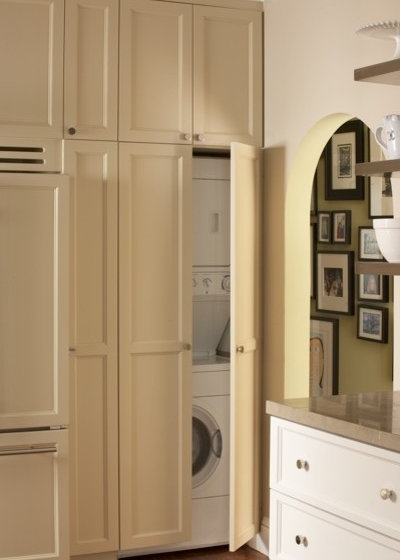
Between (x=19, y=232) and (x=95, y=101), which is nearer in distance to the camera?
(x=19, y=232)

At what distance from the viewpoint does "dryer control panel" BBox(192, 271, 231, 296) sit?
4.28 metres

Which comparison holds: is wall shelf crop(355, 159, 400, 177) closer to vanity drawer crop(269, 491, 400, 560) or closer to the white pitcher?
the white pitcher

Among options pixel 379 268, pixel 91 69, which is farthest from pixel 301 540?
pixel 91 69

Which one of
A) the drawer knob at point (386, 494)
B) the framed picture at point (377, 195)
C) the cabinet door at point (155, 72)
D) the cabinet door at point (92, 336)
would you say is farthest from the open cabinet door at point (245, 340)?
A: the drawer knob at point (386, 494)

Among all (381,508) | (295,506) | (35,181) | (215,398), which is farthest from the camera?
(215,398)

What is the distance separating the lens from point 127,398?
4.06 metres

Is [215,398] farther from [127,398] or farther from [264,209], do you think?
[264,209]

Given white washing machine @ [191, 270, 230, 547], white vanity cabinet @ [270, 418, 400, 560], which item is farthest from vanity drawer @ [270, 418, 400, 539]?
white washing machine @ [191, 270, 230, 547]

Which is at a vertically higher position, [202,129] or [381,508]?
[202,129]

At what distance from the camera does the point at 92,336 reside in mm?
4000

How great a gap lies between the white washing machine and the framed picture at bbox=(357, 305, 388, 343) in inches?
38.8

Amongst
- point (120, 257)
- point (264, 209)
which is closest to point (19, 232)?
point (120, 257)

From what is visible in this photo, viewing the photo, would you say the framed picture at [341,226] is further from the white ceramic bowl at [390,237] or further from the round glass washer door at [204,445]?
the white ceramic bowl at [390,237]

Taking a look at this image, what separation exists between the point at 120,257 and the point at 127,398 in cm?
62
